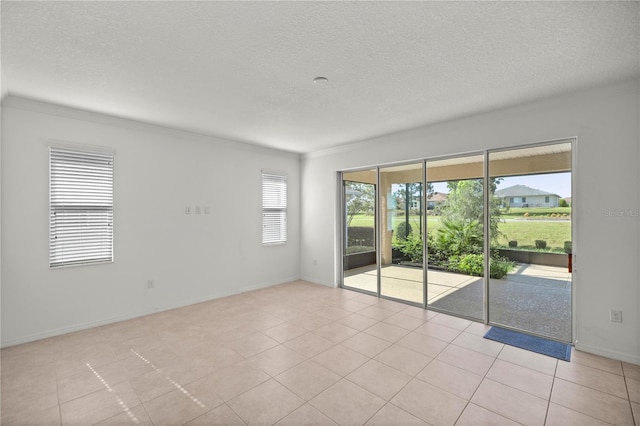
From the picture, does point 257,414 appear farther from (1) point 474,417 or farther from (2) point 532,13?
(2) point 532,13

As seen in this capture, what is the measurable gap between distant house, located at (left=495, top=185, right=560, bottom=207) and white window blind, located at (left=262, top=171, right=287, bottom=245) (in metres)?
3.86

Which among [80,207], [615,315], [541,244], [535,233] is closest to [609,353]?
[615,315]

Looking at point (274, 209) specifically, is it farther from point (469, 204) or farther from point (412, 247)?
point (469, 204)

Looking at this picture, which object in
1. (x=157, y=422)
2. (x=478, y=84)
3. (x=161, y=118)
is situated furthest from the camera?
(x=161, y=118)

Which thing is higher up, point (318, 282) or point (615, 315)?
point (615, 315)

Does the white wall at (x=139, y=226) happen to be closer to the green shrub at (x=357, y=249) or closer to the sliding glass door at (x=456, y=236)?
the green shrub at (x=357, y=249)

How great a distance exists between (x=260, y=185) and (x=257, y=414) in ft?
13.6

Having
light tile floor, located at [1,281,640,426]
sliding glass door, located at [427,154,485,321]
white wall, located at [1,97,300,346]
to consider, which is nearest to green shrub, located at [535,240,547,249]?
sliding glass door, located at [427,154,485,321]

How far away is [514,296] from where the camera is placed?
12.5 feet

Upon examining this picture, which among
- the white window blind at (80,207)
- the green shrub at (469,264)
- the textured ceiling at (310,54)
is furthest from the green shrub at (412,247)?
the white window blind at (80,207)

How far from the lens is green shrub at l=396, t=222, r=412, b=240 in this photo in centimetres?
482

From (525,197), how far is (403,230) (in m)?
1.75

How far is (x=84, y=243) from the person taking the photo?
376 centimetres

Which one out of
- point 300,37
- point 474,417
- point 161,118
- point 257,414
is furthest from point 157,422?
point 161,118
